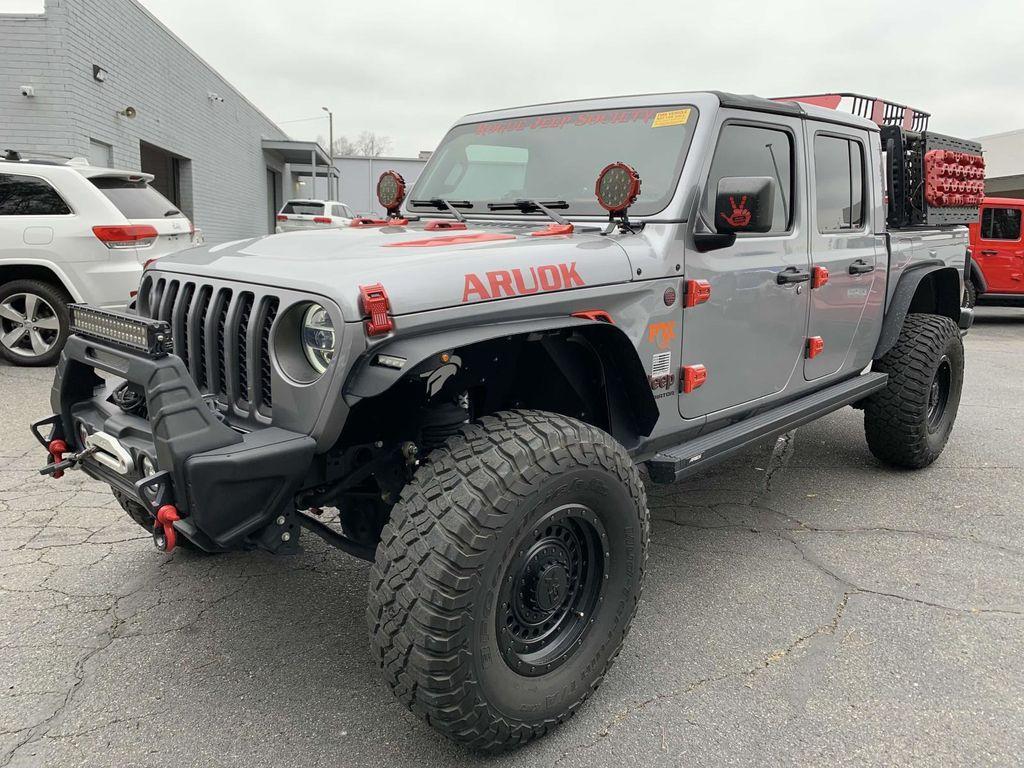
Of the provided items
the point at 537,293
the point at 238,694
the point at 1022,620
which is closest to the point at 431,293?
the point at 537,293

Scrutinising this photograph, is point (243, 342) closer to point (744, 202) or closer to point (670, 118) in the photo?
point (744, 202)

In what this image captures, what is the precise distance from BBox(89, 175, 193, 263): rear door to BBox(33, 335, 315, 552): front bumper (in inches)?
213

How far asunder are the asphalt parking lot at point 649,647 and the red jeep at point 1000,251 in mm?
9968

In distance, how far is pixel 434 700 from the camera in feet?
6.95

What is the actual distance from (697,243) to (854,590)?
1.66 meters

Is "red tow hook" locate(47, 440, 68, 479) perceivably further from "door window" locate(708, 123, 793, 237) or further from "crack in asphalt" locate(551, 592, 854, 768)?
"door window" locate(708, 123, 793, 237)

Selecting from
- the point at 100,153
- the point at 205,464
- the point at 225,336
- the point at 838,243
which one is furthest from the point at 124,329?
the point at 100,153

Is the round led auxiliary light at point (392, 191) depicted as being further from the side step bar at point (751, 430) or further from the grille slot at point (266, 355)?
the side step bar at point (751, 430)

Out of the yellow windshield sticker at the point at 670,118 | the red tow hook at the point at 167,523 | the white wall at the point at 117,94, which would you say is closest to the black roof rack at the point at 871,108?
the yellow windshield sticker at the point at 670,118

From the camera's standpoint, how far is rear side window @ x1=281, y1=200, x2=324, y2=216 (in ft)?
69.1

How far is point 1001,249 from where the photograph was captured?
12820 millimetres

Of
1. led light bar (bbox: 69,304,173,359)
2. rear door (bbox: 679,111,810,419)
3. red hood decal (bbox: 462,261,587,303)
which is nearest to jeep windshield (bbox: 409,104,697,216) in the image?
rear door (bbox: 679,111,810,419)

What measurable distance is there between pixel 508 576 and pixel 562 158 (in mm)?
1988

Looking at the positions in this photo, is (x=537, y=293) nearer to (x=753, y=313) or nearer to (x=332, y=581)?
(x=753, y=313)
